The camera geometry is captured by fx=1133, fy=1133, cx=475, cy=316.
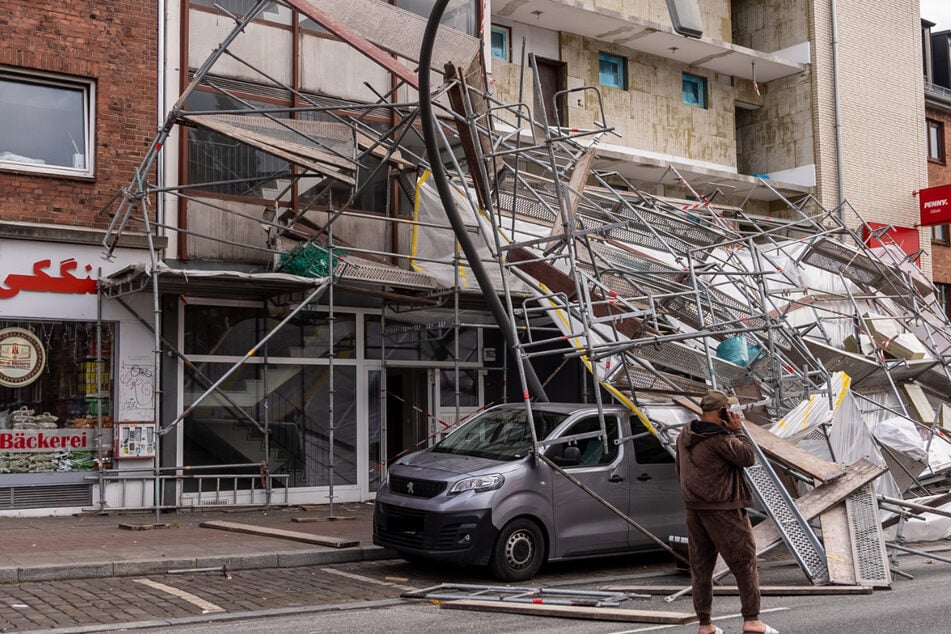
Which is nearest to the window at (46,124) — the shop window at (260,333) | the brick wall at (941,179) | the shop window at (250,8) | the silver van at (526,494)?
the shop window at (250,8)

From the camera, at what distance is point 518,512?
1057 cm

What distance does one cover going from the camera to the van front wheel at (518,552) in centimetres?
1038

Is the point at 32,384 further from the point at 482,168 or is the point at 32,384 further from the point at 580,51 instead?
the point at 580,51

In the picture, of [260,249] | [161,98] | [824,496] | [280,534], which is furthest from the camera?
[161,98]

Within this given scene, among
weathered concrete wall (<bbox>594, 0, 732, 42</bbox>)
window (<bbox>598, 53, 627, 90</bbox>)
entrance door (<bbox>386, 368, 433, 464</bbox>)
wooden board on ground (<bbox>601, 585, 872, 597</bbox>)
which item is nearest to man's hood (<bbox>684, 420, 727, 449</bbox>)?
wooden board on ground (<bbox>601, 585, 872, 597</bbox>)

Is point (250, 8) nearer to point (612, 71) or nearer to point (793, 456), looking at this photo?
point (612, 71)

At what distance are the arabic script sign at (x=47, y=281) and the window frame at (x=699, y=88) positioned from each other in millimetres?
15532

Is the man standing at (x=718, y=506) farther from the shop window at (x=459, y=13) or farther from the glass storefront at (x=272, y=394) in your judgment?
the shop window at (x=459, y=13)

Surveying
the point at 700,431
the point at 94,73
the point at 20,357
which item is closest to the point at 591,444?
the point at 700,431

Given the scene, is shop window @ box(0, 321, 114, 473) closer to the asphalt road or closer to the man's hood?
the asphalt road

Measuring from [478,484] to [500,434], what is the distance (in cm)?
126

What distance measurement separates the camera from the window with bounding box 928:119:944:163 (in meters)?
30.7

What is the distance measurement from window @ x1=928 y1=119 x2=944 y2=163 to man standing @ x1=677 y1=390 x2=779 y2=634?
25.9 metres

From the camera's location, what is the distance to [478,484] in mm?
10547
